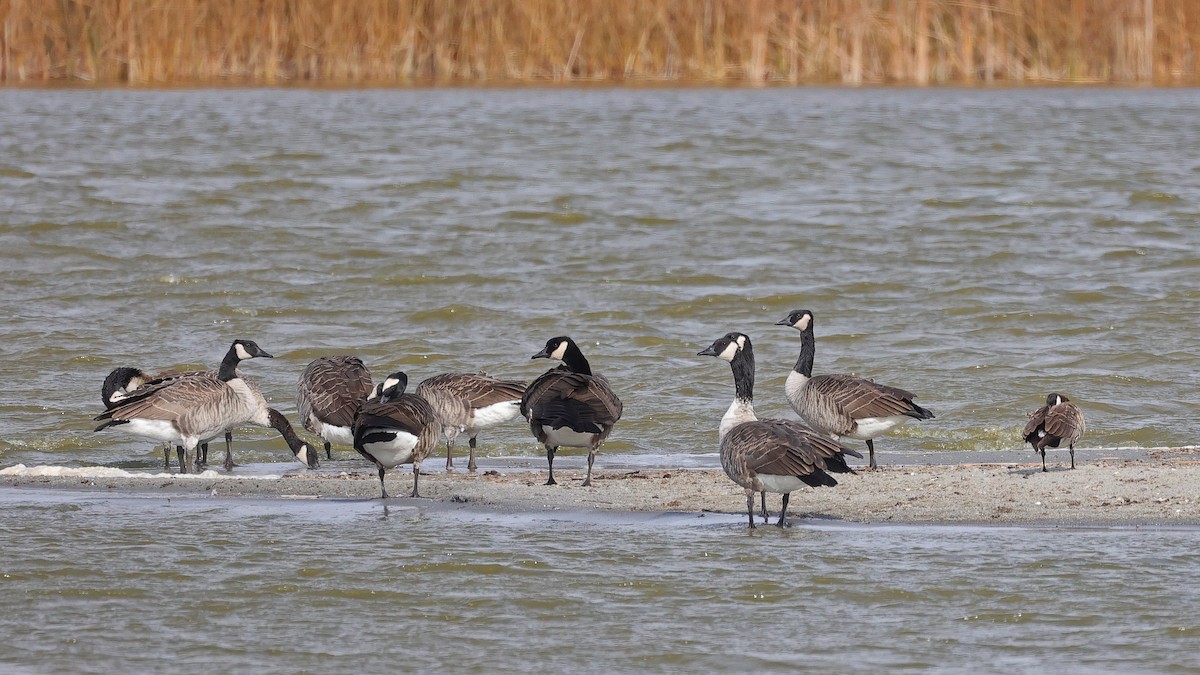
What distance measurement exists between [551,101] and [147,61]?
767 centimetres

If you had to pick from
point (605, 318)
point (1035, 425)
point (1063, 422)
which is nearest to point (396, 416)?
point (1035, 425)

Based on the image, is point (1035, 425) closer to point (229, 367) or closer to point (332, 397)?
point (332, 397)

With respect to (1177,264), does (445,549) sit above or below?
below

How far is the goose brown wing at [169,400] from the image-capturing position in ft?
32.2

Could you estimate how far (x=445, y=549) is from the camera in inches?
304

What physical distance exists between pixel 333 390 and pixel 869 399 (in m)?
3.38

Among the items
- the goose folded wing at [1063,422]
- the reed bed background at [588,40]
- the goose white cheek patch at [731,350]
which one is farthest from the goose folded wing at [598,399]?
the reed bed background at [588,40]

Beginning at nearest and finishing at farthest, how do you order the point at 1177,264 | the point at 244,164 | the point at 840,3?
the point at 1177,264
the point at 244,164
the point at 840,3

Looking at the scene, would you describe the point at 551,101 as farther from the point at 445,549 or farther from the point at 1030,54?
the point at 445,549

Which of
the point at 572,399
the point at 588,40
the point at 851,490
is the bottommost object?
the point at 851,490

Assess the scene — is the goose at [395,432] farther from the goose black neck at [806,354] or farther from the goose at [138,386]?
the goose black neck at [806,354]

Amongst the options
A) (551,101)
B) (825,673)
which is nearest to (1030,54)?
(551,101)

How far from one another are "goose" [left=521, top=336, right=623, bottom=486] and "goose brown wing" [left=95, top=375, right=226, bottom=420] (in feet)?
6.49

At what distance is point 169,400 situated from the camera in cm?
989
